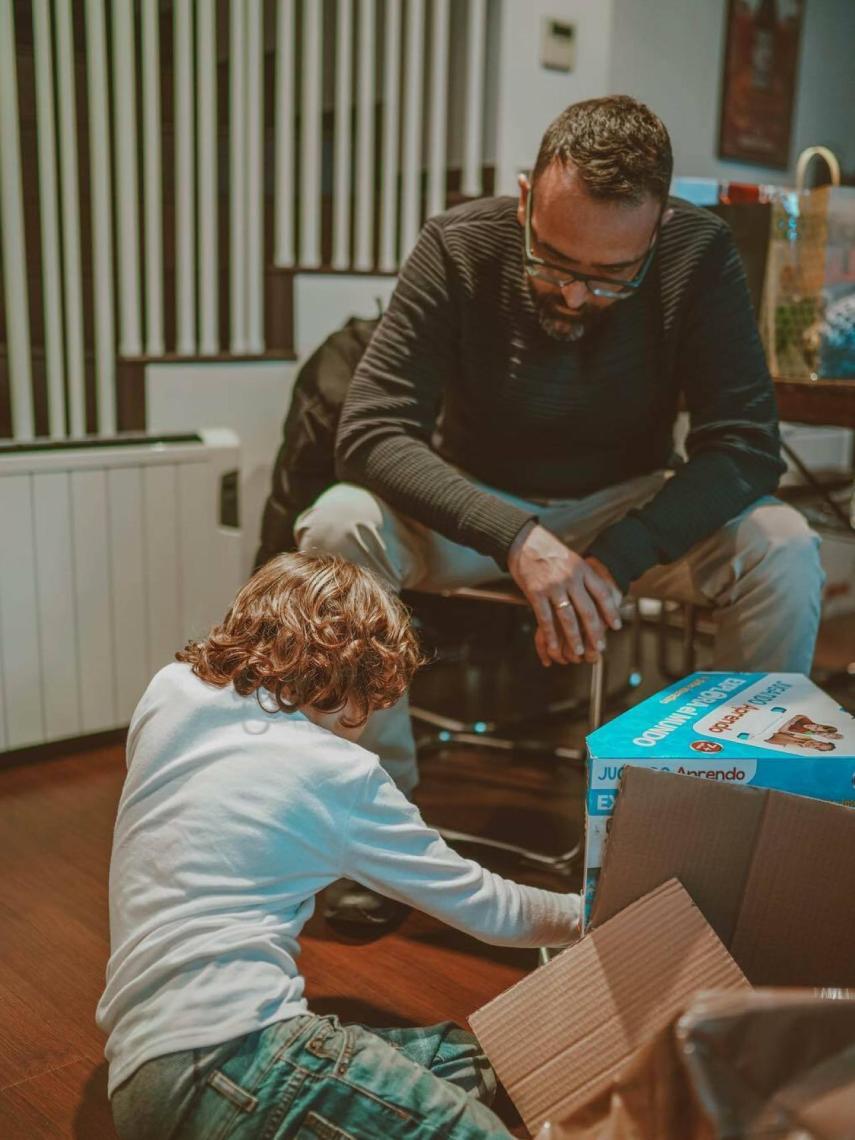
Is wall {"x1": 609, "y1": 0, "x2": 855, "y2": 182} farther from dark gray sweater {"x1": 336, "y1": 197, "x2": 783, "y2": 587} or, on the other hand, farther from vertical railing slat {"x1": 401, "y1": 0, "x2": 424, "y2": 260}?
dark gray sweater {"x1": 336, "y1": 197, "x2": 783, "y2": 587}

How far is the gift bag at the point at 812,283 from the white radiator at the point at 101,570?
103 cm

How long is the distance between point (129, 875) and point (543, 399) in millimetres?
987

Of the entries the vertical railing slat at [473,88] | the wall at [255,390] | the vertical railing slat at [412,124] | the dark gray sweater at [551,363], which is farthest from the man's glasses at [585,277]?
the vertical railing slat at [473,88]

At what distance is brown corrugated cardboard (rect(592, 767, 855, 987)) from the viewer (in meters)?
1.11

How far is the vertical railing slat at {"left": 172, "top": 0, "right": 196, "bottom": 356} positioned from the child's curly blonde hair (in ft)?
4.43

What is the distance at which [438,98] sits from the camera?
8.84 feet

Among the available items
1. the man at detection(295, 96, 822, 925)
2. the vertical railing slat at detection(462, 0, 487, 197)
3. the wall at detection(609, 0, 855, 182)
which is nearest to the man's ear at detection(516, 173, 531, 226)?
the man at detection(295, 96, 822, 925)

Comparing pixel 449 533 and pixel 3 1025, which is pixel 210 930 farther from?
pixel 449 533

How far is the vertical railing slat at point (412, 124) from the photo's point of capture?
2.65m

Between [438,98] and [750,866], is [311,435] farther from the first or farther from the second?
[750,866]

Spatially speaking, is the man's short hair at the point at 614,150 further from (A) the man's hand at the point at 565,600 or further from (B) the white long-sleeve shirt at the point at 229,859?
(B) the white long-sleeve shirt at the point at 229,859

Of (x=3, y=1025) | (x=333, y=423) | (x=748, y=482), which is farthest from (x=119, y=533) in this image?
(x=748, y=482)

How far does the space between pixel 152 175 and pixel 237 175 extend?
0.65 feet

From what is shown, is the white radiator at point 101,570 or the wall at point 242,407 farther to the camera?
the wall at point 242,407
